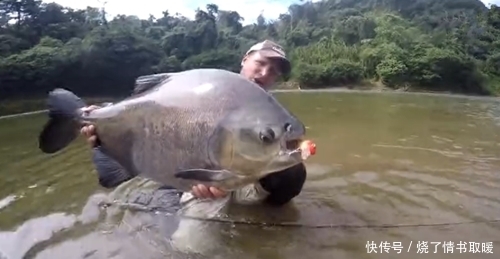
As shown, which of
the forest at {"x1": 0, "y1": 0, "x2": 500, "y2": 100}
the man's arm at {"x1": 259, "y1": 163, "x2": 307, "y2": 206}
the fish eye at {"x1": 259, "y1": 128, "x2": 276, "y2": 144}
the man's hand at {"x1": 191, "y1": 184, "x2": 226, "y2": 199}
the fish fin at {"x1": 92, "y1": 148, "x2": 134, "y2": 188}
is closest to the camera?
the fish eye at {"x1": 259, "y1": 128, "x2": 276, "y2": 144}

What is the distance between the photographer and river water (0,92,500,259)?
136 inches

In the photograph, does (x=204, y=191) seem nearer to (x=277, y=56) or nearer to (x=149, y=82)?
(x=149, y=82)

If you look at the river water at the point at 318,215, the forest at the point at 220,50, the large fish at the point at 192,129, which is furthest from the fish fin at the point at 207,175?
the forest at the point at 220,50

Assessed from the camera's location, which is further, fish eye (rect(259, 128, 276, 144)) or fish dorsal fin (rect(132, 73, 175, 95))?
fish dorsal fin (rect(132, 73, 175, 95))

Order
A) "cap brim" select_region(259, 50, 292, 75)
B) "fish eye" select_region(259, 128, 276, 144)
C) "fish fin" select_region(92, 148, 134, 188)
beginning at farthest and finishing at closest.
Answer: "cap brim" select_region(259, 50, 292, 75)
"fish fin" select_region(92, 148, 134, 188)
"fish eye" select_region(259, 128, 276, 144)

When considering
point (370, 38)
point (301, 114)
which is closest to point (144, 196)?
point (301, 114)

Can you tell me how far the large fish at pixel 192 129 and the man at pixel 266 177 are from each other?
54 millimetres

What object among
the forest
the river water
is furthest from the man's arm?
the forest

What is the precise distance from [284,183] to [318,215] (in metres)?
0.60

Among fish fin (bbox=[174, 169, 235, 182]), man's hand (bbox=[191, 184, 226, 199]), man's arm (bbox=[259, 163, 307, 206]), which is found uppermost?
fish fin (bbox=[174, 169, 235, 182])

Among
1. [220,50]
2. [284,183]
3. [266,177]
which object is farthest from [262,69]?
[220,50]

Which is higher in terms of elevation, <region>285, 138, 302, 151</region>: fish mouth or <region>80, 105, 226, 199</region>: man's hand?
<region>285, 138, 302, 151</region>: fish mouth

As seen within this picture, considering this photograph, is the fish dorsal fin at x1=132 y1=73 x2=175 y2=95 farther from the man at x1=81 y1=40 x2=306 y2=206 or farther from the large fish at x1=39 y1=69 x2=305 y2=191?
the man at x1=81 y1=40 x2=306 y2=206

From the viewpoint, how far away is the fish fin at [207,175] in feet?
5.70
